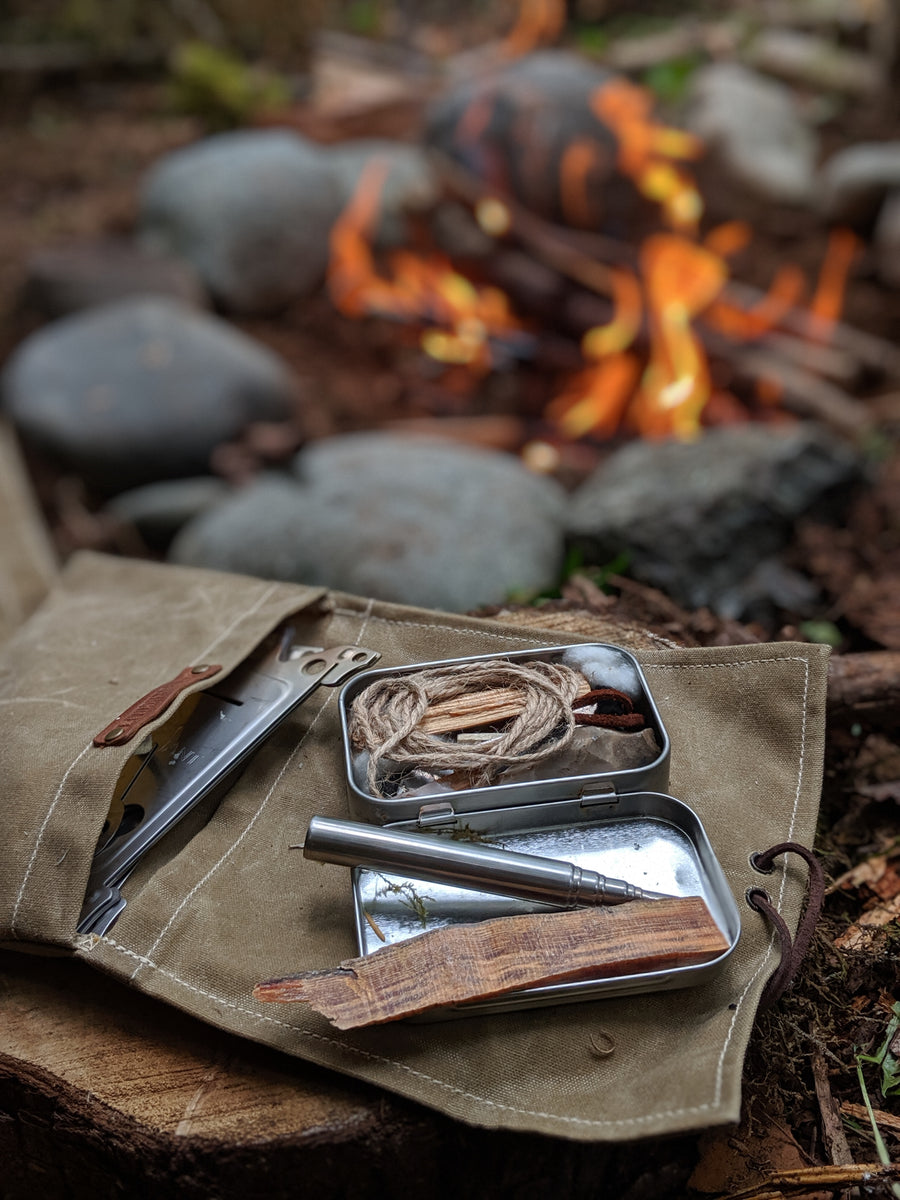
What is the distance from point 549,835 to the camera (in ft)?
4.81

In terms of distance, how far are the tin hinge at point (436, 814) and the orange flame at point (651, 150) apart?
5354mm

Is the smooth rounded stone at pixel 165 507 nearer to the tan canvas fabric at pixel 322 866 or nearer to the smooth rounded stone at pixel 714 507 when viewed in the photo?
the smooth rounded stone at pixel 714 507

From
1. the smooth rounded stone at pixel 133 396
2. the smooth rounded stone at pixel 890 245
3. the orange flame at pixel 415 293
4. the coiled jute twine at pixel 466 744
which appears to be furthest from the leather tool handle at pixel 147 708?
the smooth rounded stone at pixel 890 245

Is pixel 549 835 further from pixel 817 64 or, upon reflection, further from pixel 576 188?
pixel 817 64

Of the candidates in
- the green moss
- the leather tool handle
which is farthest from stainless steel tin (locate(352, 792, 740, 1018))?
the green moss

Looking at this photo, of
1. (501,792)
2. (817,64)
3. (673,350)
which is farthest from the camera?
(817,64)

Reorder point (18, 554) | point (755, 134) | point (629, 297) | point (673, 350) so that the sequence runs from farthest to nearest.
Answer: point (755, 134) < point (629, 297) < point (673, 350) < point (18, 554)

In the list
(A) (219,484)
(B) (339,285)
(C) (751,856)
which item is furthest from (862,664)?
(B) (339,285)

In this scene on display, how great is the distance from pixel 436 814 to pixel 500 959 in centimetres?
23

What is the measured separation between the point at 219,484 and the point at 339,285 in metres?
2.15

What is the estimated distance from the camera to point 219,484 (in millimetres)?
4398

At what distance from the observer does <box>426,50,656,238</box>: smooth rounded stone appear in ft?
19.5

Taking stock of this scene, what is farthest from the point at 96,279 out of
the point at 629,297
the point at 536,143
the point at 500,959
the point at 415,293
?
the point at 500,959

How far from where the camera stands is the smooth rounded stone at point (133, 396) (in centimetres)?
442
